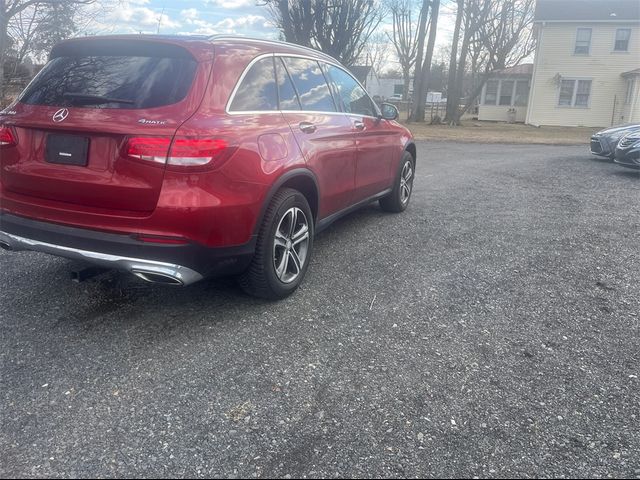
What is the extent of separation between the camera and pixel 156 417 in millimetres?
2533

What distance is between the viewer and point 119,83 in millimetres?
3262

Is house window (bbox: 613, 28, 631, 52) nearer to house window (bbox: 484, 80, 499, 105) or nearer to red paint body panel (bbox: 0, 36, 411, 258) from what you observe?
house window (bbox: 484, 80, 499, 105)

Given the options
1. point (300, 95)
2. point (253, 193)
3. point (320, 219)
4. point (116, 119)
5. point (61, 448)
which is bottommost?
point (61, 448)

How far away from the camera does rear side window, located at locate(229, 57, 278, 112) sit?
349cm

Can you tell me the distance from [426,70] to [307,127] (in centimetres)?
2536

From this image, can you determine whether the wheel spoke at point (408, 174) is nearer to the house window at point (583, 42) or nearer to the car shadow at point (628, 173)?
the car shadow at point (628, 173)

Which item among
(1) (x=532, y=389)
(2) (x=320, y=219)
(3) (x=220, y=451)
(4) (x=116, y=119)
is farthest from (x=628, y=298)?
(4) (x=116, y=119)

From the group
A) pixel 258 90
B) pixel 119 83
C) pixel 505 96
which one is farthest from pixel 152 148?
pixel 505 96

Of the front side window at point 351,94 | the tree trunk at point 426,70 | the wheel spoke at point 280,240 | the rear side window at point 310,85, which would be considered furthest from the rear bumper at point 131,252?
the tree trunk at point 426,70

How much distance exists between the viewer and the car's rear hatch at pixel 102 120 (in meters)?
3.06

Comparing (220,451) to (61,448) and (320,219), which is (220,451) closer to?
(61,448)

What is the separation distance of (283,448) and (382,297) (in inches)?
72.6

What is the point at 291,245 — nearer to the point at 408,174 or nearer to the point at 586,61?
the point at 408,174

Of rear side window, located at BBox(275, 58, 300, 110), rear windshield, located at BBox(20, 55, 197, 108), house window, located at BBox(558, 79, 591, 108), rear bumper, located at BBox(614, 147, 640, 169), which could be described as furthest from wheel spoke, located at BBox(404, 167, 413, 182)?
house window, located at BBox(558, 79, 591, 108)
